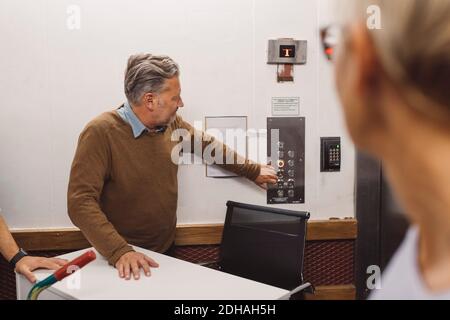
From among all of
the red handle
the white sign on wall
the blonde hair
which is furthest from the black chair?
the blonde hair

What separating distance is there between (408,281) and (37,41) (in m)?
2.48

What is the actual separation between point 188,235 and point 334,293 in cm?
100

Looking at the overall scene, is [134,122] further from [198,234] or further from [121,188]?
[198,234]

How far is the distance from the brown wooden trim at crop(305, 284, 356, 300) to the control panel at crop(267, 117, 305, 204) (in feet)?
1.93

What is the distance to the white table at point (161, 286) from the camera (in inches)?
64.8

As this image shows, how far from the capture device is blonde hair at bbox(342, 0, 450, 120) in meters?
0.36

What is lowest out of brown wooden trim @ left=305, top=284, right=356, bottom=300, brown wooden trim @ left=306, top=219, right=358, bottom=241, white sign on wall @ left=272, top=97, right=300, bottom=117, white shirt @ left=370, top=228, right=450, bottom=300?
brown wooden trim @ left=305, top=284, right=356, bottom=300

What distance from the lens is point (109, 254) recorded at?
1.96 meters

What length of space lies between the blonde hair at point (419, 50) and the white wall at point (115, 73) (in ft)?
7.23

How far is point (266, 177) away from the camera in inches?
106

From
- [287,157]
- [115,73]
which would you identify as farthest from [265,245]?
[115,73]

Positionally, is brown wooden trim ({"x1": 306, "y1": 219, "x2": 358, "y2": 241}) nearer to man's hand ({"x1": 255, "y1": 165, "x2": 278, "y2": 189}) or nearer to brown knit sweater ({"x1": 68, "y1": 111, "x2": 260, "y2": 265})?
man's hand ({"x1": 255, "y1": 165, "x2": 278, "y2": 189})

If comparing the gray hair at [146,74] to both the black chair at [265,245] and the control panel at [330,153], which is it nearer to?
the black chair at [265,245]
